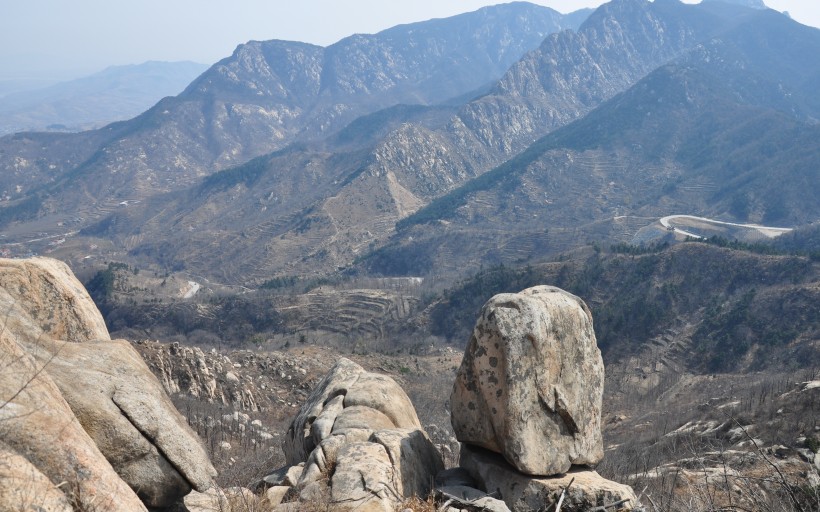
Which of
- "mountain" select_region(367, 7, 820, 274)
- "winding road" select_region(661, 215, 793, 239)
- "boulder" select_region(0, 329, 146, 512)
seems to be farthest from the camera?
"mountain" select_region(367, 7, 820, 274)

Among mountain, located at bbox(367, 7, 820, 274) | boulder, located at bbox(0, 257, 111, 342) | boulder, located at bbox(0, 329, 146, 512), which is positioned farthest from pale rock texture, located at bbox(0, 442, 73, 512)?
mountain, located at bbox(367, 7, 820, 274)

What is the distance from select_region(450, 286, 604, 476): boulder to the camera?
13.4 metres

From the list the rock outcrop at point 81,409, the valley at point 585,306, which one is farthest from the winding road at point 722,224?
the rock outcrop at point 81,409

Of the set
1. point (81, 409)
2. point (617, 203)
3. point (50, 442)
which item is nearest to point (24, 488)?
point (50, 442)

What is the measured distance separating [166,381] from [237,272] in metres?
132

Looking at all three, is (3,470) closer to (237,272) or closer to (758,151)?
(237,272)

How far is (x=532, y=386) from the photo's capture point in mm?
13578

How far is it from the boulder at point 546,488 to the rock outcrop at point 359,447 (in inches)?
55.8

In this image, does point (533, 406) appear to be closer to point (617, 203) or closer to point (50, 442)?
point (50, 442)

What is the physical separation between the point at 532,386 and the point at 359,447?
156 inches

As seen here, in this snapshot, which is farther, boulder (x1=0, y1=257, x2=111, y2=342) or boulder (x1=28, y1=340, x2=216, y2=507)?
boulder (x1=0, y1=257, x2=111, y2=342)

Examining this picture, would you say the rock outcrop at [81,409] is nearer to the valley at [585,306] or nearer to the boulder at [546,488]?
the valley at [585,306]

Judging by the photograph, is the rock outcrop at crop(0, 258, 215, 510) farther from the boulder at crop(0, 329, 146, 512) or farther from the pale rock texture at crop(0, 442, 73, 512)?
the pale rock texture at crop(0, 442, 73, 512)

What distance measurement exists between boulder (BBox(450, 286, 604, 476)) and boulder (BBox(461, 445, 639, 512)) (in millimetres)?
270
